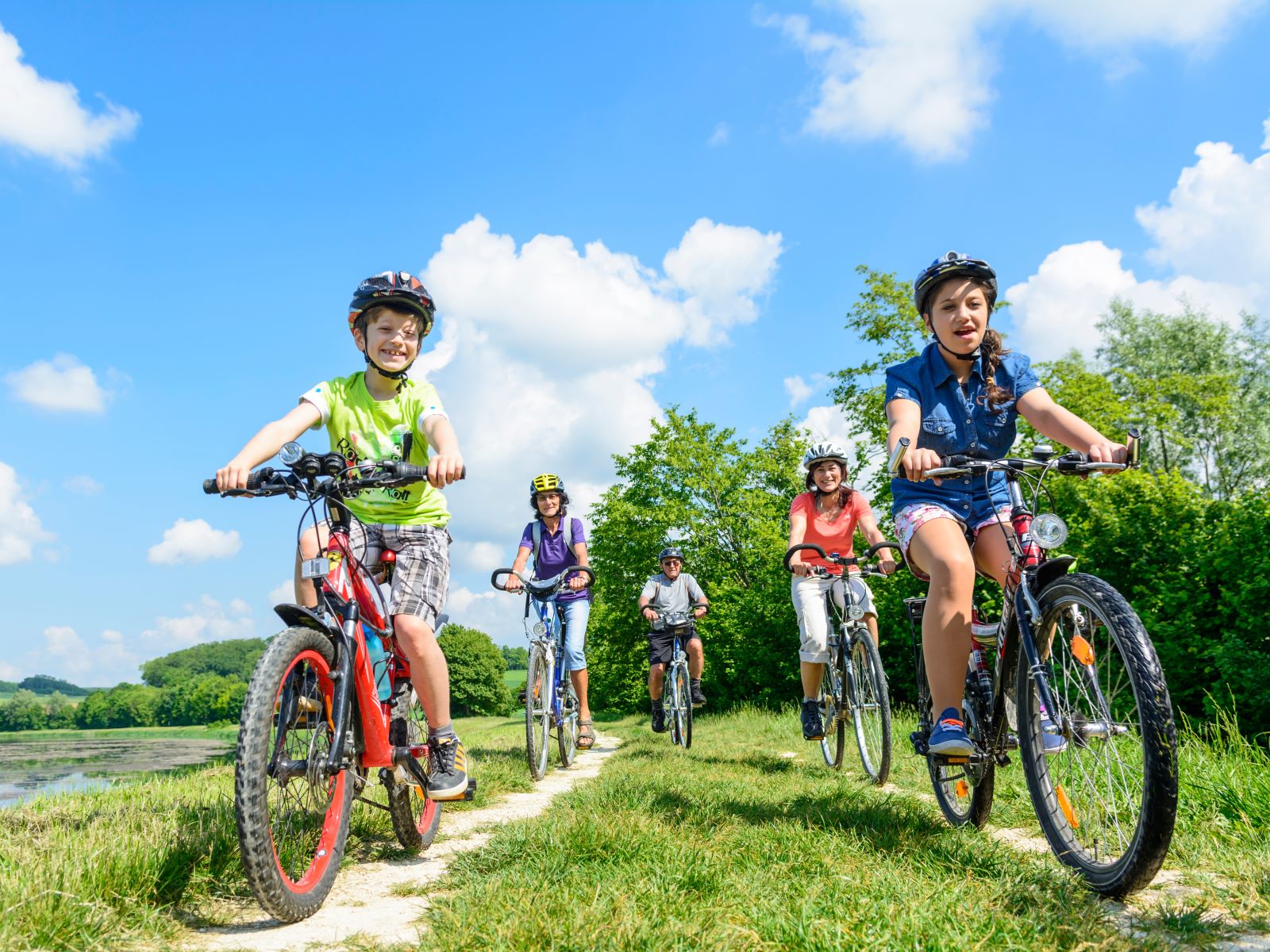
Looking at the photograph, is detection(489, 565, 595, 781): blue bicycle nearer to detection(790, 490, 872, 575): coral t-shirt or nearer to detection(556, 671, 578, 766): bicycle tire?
detection(556, 671, 578, 766): bicycle tire

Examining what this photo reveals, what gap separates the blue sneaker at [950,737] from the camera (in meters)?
3.11

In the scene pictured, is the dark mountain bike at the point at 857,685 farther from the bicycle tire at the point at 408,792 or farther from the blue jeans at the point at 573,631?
the bicycle tire at the point at 408,792

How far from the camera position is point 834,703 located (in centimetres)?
620

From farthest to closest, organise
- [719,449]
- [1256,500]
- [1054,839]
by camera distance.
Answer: [719,449] < [1256,500] < [1054,839]

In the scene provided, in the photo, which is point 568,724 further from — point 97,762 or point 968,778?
point 97,762

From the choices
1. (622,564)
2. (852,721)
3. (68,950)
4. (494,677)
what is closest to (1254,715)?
(852,721)

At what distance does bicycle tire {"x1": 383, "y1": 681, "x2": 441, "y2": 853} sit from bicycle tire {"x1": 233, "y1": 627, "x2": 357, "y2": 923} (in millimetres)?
414

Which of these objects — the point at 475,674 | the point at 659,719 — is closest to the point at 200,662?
the point at 475,674

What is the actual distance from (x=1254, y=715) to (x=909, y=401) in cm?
688

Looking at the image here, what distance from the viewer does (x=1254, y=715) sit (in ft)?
25.5

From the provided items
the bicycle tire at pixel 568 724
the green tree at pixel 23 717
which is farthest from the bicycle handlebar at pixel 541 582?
the green tree at pixel 23 717

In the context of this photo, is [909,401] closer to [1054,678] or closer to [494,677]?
[1054,678]

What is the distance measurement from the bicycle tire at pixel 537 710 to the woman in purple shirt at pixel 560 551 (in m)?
0.47

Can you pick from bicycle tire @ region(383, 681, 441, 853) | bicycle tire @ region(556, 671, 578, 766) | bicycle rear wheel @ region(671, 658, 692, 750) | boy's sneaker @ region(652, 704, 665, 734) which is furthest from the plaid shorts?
boy's sneaker @ region(652, 704, 665, 734)
